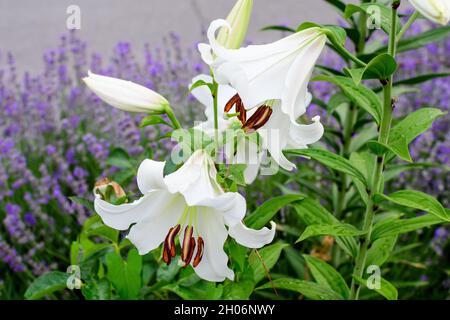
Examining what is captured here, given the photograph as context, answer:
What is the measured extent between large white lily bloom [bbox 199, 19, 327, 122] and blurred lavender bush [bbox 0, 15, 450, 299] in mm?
1108

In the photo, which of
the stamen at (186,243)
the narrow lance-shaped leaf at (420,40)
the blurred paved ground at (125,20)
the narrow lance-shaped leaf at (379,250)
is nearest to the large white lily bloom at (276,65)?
the stamen at (186,243)

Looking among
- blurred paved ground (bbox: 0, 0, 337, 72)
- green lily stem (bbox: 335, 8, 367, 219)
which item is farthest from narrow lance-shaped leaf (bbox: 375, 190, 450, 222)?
blurred paved ground (bbox: 0, 0, 337, 72)

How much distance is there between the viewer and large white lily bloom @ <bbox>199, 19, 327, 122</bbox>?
111 centimetres

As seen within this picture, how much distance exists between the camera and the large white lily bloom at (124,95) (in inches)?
46.3

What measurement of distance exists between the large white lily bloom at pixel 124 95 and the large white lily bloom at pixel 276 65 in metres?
0.12

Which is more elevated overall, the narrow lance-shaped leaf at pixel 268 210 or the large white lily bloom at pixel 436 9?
the large white lily bloom at pixel 436 9

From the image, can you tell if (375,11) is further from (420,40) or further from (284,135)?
(420,40)

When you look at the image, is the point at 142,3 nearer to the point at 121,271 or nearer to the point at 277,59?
the point at 121,271

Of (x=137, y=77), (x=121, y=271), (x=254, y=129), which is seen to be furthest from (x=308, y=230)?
(x=137, y=77)

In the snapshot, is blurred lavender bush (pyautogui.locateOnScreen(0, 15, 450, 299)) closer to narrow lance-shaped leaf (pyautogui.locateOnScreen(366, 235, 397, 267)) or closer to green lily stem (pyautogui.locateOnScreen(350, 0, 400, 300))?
narrow lance-shaped leaf (pyautogui.locateOnScreen(366, 235, 397, 267))

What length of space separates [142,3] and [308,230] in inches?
177

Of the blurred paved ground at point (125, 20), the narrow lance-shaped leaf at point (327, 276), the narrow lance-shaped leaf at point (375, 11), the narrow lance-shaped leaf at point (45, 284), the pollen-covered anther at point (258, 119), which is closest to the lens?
the pollen-covered anther at point (258, 119)

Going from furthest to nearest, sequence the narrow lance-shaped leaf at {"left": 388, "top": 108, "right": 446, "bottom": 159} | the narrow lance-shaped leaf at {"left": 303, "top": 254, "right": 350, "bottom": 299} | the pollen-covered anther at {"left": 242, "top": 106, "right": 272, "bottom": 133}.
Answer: the narrow lance-shaped leaf at {"left": 303, "top": 254, "right": 350, "bottom": 299} < the narrow lance-shaped leaf at {"left": 388, "top": 108, "right": 446, "bottom": 159} < the pollen-covered anther at {"left": 242, "top": 106, "right": 272, "bottom": 133}

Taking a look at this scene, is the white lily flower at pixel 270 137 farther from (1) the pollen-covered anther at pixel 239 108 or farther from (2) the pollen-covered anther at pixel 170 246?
(2) the pollen-covered anther at pixel 170 246
